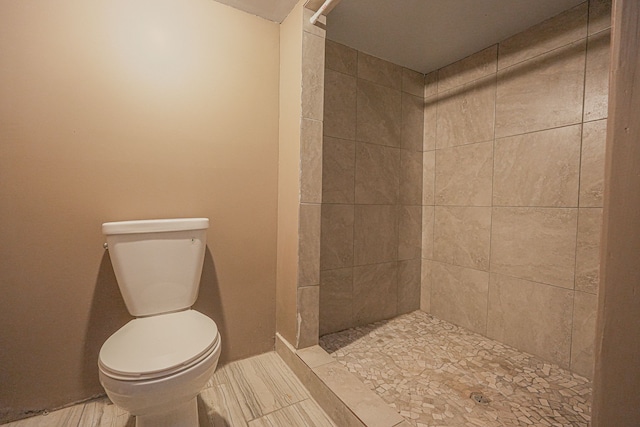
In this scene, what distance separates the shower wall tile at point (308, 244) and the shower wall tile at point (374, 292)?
1.77 feet

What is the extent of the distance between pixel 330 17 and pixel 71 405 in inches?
92.7

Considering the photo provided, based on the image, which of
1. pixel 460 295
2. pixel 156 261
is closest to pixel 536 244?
pixel 460 295

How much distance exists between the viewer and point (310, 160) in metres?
1.46

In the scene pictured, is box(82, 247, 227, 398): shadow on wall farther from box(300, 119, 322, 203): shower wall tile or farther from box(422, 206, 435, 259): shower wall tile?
box(422, 206, 435, 259): shower wall tile

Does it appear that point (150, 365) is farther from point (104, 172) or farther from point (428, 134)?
point (428, 134)

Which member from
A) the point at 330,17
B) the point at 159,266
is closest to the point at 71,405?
the point at 159,266

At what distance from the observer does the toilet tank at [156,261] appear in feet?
3.81

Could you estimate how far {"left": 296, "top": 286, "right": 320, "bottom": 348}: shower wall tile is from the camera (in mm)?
1479

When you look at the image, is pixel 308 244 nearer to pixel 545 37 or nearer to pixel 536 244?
pixel 536 244

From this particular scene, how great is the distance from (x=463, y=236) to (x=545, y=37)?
1.28m

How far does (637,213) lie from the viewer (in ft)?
1.38

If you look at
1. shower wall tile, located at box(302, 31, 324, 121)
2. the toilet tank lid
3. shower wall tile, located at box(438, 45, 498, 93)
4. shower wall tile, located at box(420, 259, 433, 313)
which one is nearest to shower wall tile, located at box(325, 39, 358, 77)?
shower wall tile, located at box(302, 31, 324, 121)

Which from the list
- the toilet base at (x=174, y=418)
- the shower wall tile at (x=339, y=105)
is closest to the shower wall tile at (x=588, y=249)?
the shower wall tile at (x=339, y=105)

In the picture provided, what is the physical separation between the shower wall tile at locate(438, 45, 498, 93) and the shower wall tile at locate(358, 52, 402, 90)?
345 millimetres
